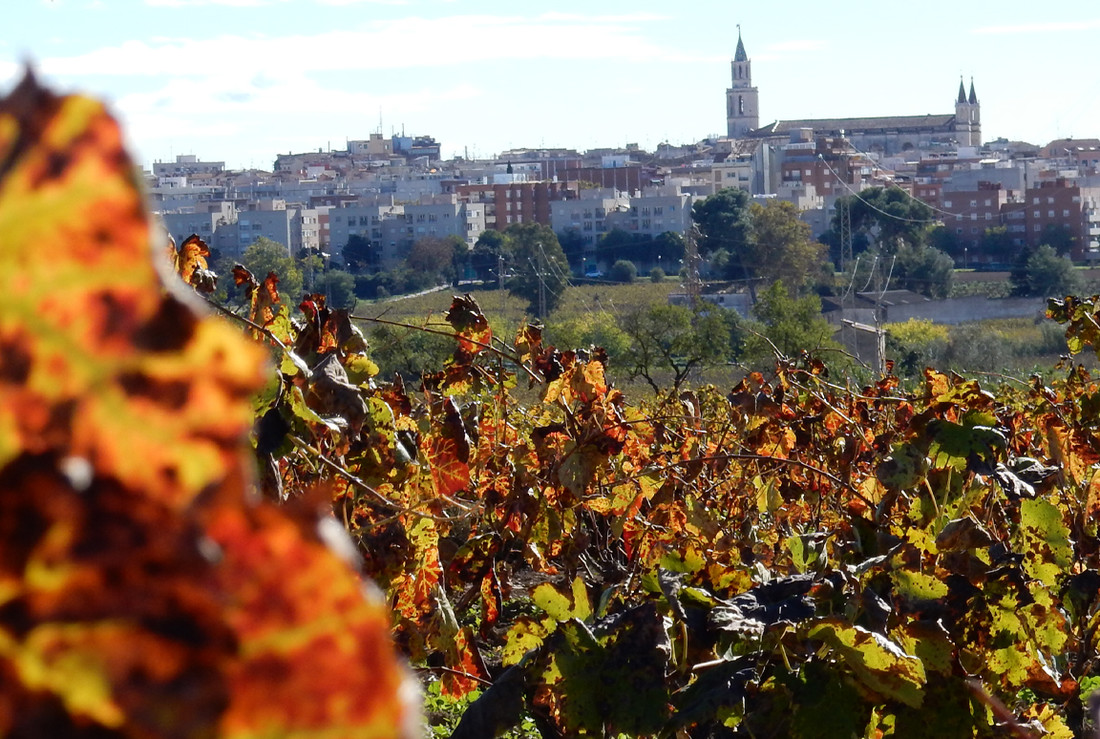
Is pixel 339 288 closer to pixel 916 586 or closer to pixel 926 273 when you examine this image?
pixel 926 273

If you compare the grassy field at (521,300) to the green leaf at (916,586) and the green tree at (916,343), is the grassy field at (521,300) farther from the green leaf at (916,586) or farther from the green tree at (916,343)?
the green leaf at (916,586)

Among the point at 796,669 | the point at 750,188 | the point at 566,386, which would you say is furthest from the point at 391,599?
the point at 750,188

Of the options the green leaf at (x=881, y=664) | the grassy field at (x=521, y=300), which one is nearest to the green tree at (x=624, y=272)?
the grassy field at (x=521, y=300)

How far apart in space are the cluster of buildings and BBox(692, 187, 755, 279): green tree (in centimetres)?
507

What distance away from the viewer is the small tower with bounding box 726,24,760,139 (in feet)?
290

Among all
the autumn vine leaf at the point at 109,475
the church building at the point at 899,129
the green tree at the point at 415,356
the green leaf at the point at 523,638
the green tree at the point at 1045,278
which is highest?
the church building at the point at 899,129

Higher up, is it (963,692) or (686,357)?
(963,692)

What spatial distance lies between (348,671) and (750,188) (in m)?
64.5

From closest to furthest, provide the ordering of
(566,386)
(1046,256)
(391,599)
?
(391,599) < (566,386) < (1046,256)

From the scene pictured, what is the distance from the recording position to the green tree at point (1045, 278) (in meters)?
37.7

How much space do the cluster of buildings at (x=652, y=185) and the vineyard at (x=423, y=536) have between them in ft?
111

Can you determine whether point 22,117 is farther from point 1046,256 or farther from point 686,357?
point 1046,256

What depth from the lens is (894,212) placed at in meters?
46.1

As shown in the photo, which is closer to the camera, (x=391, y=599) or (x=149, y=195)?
(x=149, y=195)
